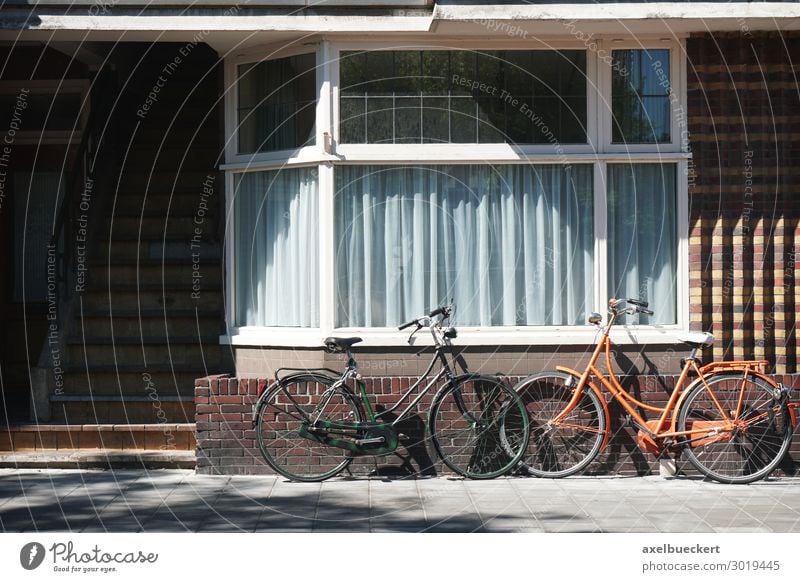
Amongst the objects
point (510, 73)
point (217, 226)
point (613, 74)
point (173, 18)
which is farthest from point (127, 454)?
point (613, 74)

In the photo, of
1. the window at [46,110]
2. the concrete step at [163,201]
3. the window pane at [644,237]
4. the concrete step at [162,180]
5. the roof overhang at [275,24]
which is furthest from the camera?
the window at [46,110]

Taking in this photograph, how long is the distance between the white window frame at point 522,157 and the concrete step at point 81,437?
146cm

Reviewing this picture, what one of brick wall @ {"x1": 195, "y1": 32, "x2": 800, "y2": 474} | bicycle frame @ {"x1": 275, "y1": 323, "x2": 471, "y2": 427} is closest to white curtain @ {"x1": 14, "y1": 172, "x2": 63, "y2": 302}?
bicycle frame @ {"x1": 275, "y1": 323, "x2": 471, "y2": 427}

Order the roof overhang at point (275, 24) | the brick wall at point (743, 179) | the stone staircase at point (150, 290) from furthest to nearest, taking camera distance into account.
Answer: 1. the stone staircase at point (150, 290)
2. the brick wall at point (743, 179)
3. the roof overhang at point (275, 24)

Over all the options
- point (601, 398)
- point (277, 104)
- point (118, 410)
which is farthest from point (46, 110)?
point (601, 398)

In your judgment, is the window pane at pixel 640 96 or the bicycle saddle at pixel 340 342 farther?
the window pane at pixel 640 96

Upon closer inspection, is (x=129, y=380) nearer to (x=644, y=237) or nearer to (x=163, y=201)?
(x=163, y=201)

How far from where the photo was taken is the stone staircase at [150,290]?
10.1 meters

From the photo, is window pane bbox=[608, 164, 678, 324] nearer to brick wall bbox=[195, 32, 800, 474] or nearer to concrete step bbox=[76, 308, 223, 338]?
brick wall bbox=[195, 32, 800, 474]

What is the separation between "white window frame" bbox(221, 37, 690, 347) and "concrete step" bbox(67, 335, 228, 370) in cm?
129

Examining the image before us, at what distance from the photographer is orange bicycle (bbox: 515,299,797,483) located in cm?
920

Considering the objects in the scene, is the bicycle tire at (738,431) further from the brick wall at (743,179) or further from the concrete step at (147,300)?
the concrete step at (147,300)

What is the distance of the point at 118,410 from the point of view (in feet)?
33.6

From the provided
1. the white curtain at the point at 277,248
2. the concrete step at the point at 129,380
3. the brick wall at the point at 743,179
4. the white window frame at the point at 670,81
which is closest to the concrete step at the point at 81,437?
the concrete step at the point at 129,380
